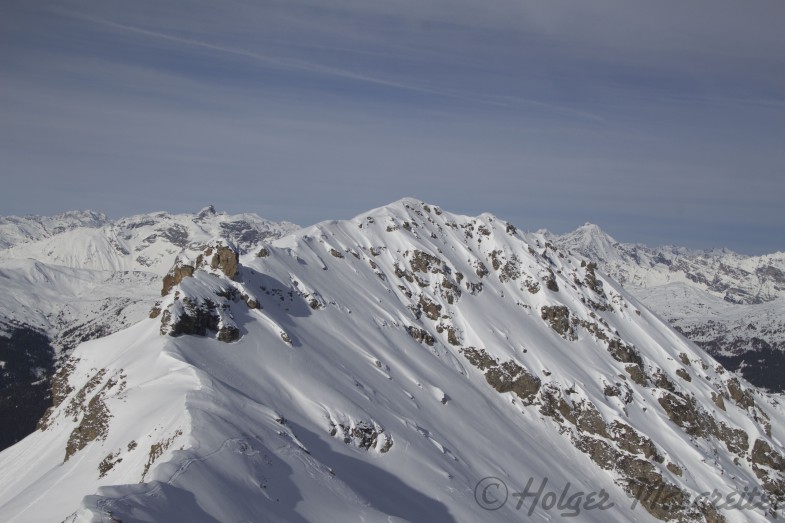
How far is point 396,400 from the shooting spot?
267 feet

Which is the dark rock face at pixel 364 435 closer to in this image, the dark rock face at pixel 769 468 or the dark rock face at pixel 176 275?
the dark rock face at pixel 176 275

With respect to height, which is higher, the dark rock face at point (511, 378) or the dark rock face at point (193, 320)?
the dark rock face at point (511, 378)

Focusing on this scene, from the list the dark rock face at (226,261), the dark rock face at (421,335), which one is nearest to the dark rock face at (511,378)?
the dark rock face at (421,335)

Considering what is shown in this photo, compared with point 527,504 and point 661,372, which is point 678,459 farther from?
point 527,504

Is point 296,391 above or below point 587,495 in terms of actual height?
below

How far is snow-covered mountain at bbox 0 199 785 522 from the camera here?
41.8 metres

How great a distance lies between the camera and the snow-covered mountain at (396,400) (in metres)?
41.8

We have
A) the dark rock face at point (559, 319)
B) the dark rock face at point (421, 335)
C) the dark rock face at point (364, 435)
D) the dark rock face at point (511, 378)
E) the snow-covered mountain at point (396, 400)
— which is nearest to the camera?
the snow-covered mountain at point (396, 400)

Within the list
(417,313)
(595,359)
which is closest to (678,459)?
(595,359)

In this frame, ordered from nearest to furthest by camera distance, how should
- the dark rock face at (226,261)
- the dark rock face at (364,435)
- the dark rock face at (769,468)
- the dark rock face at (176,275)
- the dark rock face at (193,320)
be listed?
the dark rock face at (364,435), the dark rock face at (193,320), the dark rock face at (226,261), the dark rock face at (176,275), the dark rock face at (769,468)

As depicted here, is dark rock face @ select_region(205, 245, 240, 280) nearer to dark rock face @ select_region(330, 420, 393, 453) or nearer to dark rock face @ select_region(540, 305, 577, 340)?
dark rock face @ select_region(330, 420, 393, 453)

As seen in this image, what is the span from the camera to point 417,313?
113 m

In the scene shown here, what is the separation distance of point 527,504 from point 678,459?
43.4 metres

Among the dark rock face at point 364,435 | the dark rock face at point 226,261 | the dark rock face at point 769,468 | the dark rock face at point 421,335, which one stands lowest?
the dark rock face at point 364,435
